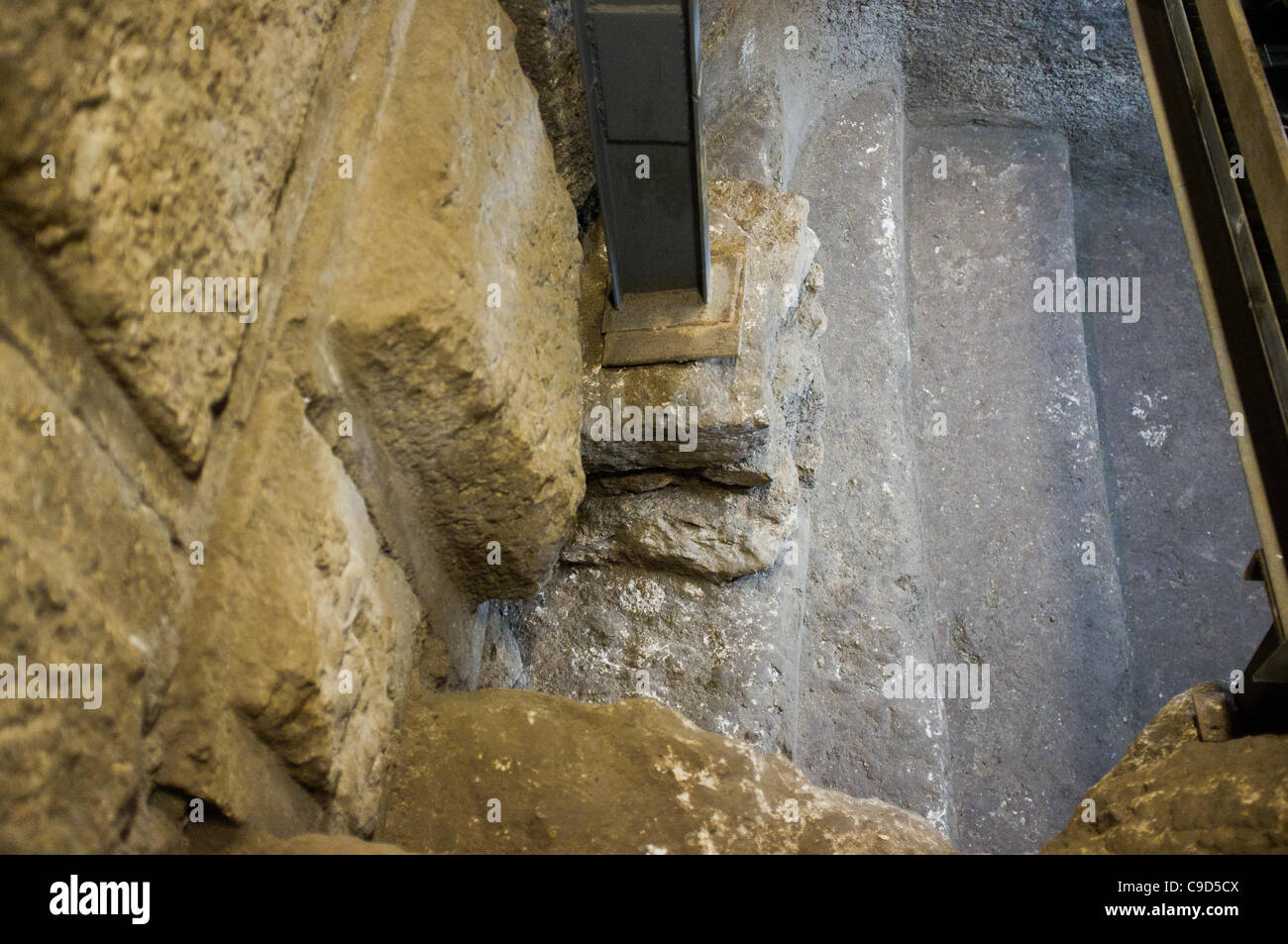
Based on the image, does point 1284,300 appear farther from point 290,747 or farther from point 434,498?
point 290,747

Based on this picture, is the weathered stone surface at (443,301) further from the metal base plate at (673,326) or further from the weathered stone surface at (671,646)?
the weathered stone surface at (671,646)

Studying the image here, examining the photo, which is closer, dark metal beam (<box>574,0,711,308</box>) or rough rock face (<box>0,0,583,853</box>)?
rough rock face (<box>0,0,583,853</box>)

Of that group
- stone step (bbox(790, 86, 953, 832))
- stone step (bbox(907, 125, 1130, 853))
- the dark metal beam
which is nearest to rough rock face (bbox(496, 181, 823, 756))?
the dark metal beam

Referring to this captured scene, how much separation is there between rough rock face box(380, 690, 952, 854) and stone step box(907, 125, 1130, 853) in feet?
6.49

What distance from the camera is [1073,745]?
4.32 m

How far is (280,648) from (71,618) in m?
0.49

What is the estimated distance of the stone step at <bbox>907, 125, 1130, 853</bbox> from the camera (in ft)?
14.1

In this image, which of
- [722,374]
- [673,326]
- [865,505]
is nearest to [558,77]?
[673,326]

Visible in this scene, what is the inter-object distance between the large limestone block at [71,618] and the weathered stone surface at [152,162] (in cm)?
10

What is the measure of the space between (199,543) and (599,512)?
1.92 m

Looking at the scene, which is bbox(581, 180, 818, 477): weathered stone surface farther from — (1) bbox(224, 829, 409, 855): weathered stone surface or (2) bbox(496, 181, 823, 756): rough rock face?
(1) bbox(224, 829, 409, 855): weathered stone surface

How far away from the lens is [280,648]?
6.34 feet

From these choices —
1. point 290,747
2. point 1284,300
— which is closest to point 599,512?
point 290,747

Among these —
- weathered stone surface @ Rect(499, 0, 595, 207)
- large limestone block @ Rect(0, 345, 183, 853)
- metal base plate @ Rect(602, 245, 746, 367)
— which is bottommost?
large limestone block @ Rect(0, 345, 183, 853)
